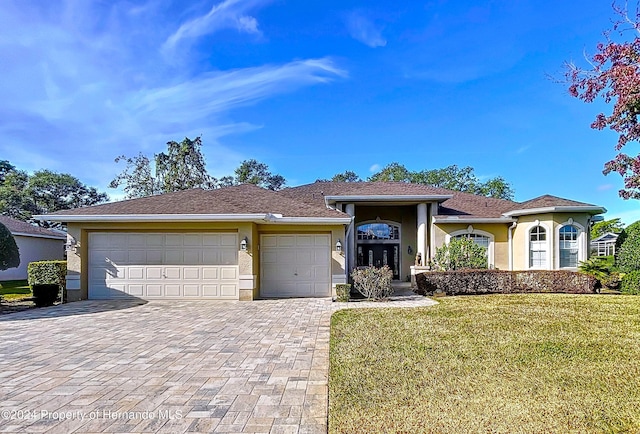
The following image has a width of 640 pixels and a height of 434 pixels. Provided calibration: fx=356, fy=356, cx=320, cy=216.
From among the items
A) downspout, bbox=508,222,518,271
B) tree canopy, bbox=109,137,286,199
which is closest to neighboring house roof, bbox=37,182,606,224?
downspout, bbox=508,222,518,271

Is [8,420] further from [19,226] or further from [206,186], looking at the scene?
[206,186]

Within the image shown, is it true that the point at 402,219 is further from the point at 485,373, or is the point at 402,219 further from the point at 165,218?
the point at 485,373

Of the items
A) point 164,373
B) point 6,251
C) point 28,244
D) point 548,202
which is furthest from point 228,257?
point 28,244

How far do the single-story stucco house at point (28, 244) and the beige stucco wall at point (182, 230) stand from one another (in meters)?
11.1

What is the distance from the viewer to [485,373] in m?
4.71

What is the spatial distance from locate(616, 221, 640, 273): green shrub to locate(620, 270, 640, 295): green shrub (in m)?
0.27

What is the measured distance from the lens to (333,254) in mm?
12297

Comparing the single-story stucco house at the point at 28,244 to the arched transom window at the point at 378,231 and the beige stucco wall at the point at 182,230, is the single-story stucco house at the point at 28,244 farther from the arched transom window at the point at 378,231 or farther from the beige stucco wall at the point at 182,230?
the arched transom window at the point at 378,231

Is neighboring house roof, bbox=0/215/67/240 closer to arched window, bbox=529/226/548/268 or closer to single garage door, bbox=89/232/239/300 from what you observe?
single garage door, bbox=89/232/239/300

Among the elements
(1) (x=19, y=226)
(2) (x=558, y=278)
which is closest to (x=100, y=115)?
(1) (x=19, y=226)

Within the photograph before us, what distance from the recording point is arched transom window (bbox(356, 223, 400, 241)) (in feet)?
57.6

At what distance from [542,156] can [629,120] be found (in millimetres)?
13479

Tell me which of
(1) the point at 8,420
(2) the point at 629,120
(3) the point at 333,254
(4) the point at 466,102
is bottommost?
(1) the point at 8,420

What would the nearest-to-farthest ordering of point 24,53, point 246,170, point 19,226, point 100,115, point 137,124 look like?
1. point 24,53
2. point 100,115
3. point 137,124
4. point 19,226
5. point 246,170
